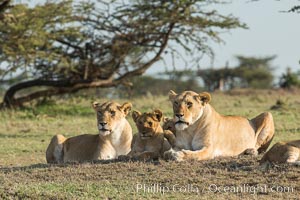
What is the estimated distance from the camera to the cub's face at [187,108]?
27.9 feet

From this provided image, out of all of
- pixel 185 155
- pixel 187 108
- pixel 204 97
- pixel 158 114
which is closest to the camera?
pixel 185 155

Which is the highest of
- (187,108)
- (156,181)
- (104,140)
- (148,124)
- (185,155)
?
(187,108)

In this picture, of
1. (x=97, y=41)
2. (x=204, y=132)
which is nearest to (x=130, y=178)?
(x=204, y=132)

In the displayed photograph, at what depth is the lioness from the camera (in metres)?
9.12

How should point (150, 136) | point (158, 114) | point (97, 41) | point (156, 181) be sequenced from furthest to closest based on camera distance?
point (97, 41) → point (158, 114) → point (150, 136) → point (156, 181)

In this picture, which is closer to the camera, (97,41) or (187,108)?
(187,108)

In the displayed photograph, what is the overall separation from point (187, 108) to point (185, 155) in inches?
18.7

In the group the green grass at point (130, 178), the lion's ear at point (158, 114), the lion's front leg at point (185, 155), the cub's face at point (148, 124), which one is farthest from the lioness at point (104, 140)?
the lion's front leg at point (185, 155)

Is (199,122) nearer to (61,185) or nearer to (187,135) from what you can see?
(187,135)

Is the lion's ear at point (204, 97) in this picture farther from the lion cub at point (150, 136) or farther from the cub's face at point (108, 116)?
the cub's face at point (108, 116)

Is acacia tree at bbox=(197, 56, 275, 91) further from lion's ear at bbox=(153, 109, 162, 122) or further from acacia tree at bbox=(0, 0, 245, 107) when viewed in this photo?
lion's ear at bbox=(153, 109, 162, 122)

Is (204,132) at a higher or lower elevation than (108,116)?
lower

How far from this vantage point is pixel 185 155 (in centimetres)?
842

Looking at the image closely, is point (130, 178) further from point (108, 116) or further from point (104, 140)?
point (104, 140)
